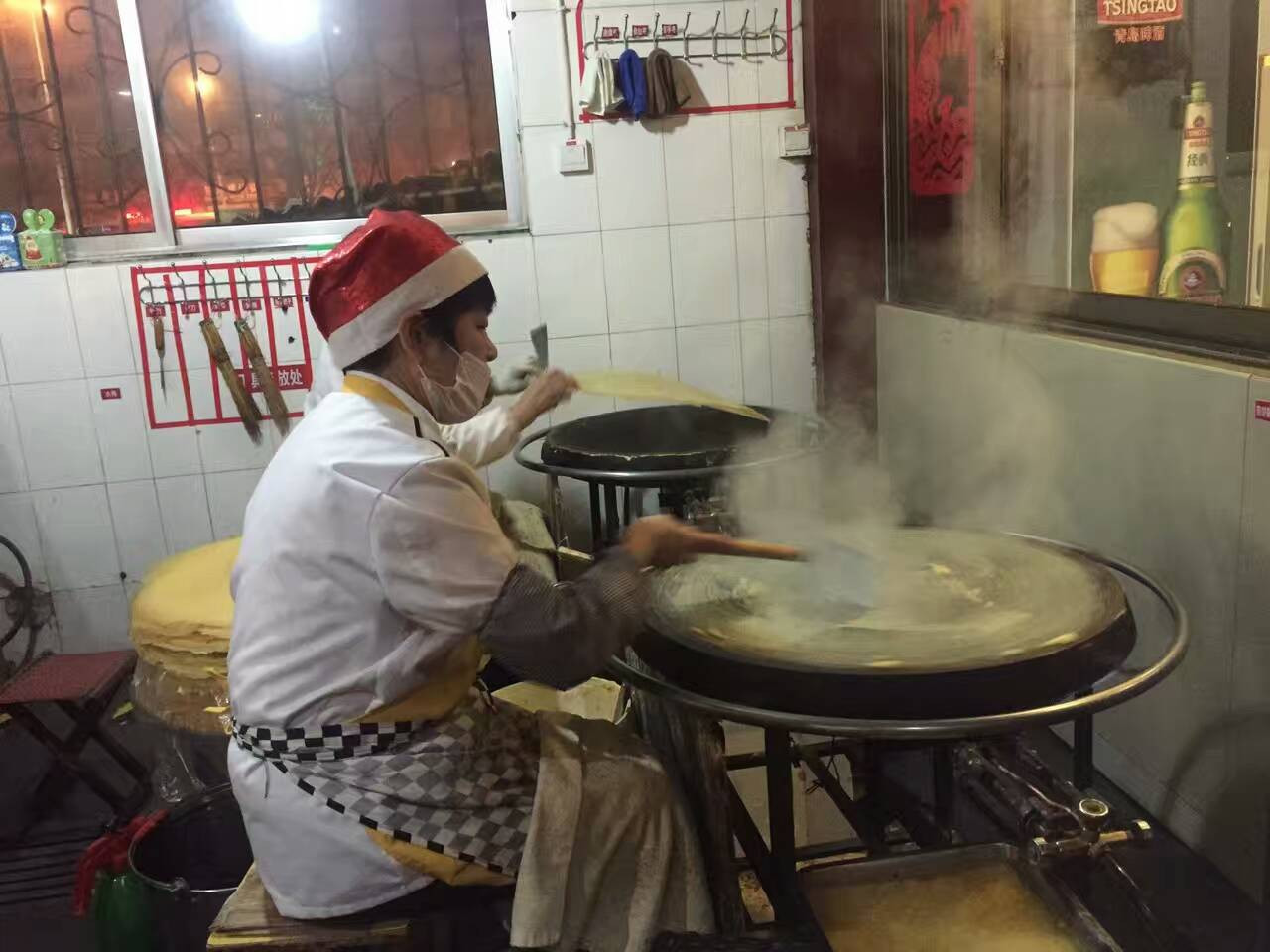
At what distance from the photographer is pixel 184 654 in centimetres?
269

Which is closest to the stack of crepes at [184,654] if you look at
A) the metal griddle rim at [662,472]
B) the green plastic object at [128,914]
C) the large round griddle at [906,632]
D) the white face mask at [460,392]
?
the green plastic object at [128,914]

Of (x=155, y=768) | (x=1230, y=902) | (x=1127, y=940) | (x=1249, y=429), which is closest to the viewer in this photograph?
(x=1127, y=940)

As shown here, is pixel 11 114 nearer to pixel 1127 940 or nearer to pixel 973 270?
pixel 973 270

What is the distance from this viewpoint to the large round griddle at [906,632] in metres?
1.31

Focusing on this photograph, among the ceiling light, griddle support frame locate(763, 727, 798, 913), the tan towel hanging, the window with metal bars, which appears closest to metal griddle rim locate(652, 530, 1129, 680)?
griddle support frame locate(763, 727, 798, 913)

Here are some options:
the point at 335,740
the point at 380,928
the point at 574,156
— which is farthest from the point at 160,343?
the point at 380,928

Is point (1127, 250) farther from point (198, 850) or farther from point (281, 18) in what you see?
point (281, 18)

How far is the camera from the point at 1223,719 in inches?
90.0

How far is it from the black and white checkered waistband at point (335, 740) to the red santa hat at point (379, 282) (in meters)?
0.53

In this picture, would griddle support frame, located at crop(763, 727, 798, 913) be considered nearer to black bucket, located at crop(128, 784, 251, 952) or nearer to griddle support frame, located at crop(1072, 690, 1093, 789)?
griddle support frame, located at crop(1072, 690, 1093, 789)

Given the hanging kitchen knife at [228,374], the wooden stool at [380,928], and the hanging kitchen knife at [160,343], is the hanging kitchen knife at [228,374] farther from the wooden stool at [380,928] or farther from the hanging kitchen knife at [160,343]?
the wooden stool at [380,928]

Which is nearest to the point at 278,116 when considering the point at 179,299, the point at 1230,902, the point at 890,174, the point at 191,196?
the point at 191,196

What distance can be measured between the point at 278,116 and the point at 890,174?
215cm

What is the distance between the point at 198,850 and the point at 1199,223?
107 inches
